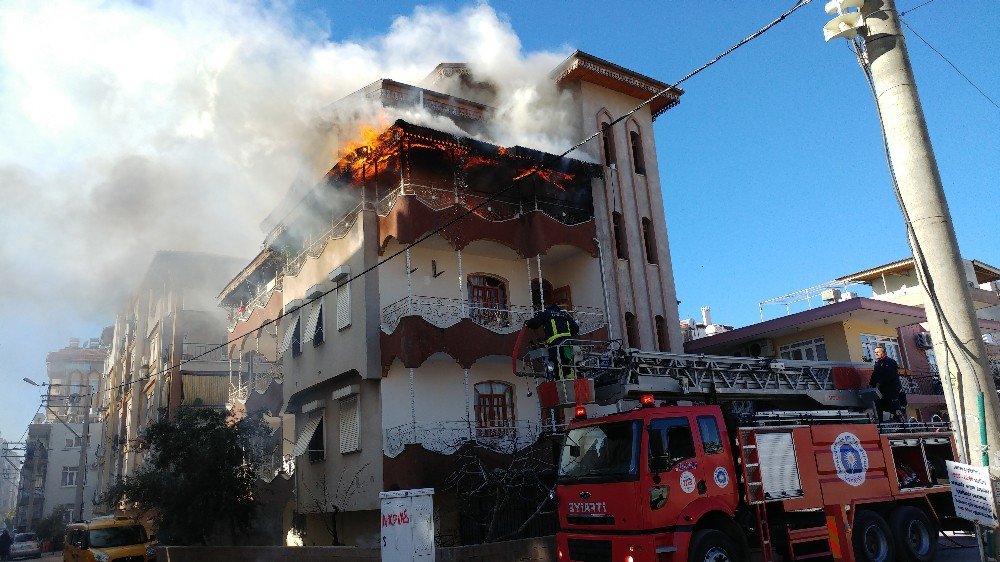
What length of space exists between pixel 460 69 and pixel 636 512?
18136mm

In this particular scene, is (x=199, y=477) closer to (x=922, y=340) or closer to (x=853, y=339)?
(x=853, y=339)

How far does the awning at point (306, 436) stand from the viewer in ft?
71.3

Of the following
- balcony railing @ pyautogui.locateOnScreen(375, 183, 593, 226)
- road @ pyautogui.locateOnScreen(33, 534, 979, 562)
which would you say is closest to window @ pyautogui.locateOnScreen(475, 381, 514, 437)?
balcony railing @ pyautogui.locateOnScreen(375, 183, 593, 226)

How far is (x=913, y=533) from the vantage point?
1277 cm

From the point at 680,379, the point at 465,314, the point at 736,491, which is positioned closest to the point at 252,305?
the point at 465,314

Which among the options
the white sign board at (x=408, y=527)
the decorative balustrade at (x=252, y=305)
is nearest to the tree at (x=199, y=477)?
the decorative balustrade at (x=252, y=305)

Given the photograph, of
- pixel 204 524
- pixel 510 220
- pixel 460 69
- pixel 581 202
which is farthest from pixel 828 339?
pixel 204 524

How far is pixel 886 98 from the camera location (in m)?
8.99

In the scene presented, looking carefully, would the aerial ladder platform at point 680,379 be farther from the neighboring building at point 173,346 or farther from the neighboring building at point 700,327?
the neighboring building at point 173,346

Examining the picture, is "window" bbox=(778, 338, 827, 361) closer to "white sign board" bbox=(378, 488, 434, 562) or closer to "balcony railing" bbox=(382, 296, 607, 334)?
"balcony railing" bbox=(382, 296, 607, 334)

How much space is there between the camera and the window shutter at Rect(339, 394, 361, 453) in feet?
64.1

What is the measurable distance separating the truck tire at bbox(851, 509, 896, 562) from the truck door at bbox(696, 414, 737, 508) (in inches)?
108

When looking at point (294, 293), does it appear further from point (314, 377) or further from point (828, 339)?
point (828, 339)

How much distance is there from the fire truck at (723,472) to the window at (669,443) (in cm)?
2
